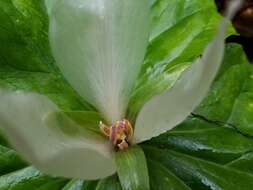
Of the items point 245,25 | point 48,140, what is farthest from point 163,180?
point 245,25

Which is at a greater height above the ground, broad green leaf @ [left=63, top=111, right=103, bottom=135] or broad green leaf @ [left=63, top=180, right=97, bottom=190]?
broad green leaf @ [left=63, top=111, right=103, bottom=135]

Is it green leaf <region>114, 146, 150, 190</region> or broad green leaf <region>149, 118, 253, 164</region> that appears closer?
green leaf <region>114, 146, 150, 190</region>

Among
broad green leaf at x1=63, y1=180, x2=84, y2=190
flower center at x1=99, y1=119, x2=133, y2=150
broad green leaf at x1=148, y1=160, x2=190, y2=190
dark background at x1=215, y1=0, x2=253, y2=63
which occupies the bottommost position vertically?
dark background at x1=215, y1=0, x2=253, y2=63

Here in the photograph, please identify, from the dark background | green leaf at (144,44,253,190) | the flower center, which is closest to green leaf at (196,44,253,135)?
green leaf at (144,44,253,190)

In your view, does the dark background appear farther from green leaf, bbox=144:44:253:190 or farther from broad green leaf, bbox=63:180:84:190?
broad green leaf, bbox=63:180:84:190

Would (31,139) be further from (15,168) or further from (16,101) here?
(15,168)

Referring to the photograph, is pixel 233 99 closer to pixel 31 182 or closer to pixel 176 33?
pixel 176 33

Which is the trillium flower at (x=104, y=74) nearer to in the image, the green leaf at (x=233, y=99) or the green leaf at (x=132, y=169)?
the green leaf at (x=132, y=169)
